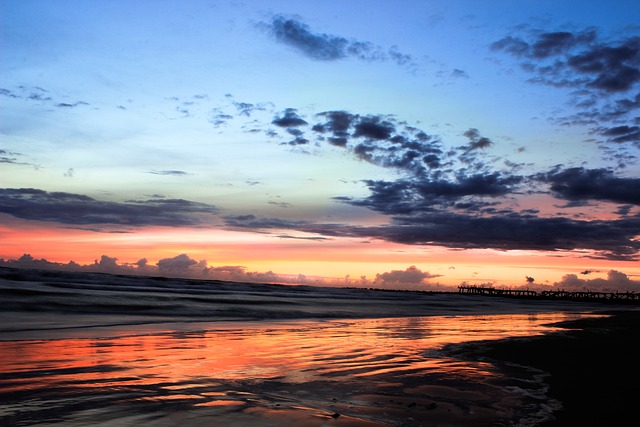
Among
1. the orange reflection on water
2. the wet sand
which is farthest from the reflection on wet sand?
the wet sand

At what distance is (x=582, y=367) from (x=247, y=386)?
5.45 meters

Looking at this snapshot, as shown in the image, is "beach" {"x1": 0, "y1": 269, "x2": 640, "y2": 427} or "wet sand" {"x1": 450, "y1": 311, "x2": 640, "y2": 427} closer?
"beach" {"x1": 0, "y1": 269, "x2": 640, "y2": 427}

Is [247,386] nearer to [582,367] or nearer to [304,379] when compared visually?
[304,379]

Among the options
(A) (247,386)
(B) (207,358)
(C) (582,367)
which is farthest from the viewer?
(B) (207,358)

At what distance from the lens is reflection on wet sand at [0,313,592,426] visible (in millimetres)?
4691

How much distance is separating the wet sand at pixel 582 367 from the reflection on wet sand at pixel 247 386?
15.7 inches

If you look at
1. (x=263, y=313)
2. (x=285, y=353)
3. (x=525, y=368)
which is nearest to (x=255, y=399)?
(x=285, y=353)

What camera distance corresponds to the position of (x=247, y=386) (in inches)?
242

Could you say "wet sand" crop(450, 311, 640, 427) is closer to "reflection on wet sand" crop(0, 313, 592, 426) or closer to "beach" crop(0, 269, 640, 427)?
"beach" crop(0, 269, 640, 427)

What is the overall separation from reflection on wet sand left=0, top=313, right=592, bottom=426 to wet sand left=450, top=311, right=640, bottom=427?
398 mm

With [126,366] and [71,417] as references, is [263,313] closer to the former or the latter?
[126,366]

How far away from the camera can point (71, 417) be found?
4453 millimetres

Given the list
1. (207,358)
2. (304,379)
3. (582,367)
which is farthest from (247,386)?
(582,367)

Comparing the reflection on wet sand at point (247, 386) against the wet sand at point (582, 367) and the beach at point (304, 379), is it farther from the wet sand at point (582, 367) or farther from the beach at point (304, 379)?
the wet sand at point (582, 367)
